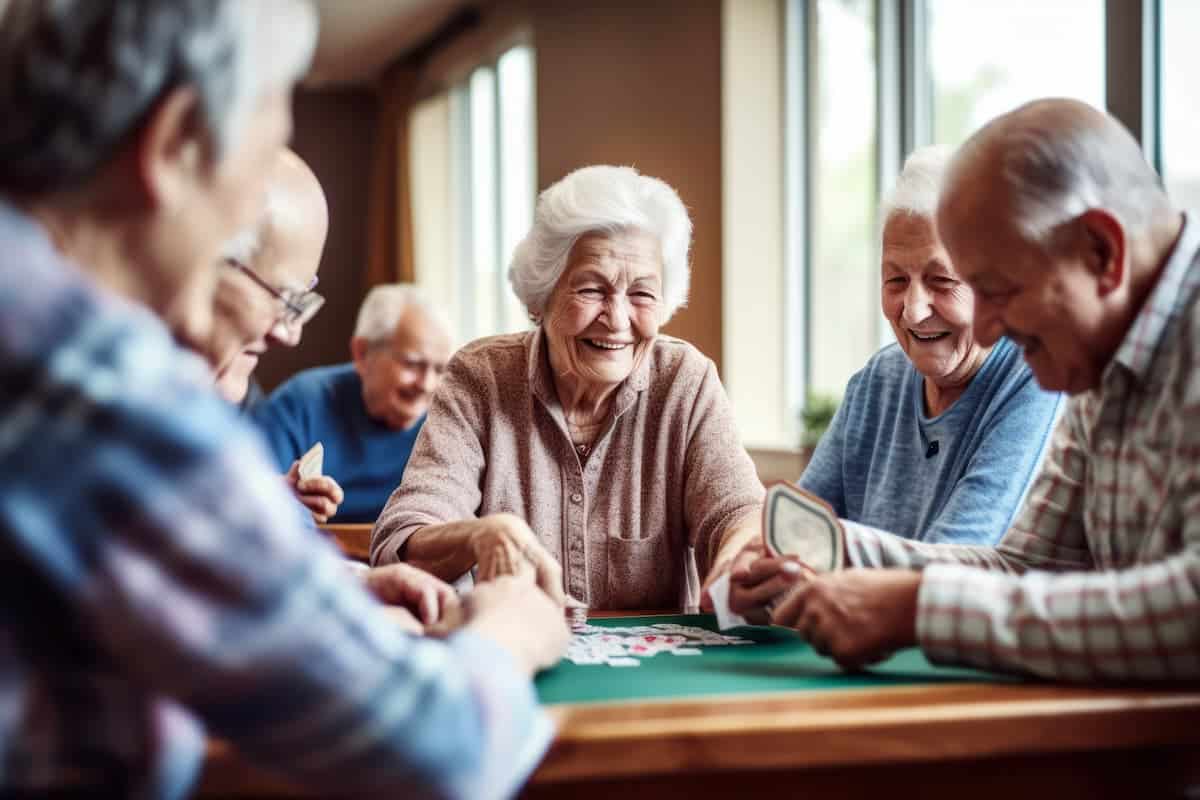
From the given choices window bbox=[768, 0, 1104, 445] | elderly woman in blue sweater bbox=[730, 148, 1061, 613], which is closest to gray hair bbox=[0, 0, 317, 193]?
elderly woman in blue sweater bbox=[730, 148, 1061, 613]

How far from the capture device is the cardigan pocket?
2.38 meters

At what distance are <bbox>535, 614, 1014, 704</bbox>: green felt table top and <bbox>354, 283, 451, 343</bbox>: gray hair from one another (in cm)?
327

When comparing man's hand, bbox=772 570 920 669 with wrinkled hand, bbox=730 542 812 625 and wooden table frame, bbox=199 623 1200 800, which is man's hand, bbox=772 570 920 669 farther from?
wrinkled hand, bbox=730 542 812 625

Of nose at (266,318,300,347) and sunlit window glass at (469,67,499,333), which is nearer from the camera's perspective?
nose at (266,318,300,347)

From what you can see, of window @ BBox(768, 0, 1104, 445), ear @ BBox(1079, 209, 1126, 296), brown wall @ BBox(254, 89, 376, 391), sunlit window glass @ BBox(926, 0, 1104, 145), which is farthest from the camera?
brown wall @ BBox(254, 89, 376, 391)

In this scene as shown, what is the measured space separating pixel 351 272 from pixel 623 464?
9897 mm

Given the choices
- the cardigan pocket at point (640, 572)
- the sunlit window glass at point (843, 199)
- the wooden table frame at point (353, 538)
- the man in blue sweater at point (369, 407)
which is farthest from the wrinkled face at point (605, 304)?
the sunlit window glass at point (843, 199)

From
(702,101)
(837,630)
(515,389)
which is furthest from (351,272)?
(837,630)

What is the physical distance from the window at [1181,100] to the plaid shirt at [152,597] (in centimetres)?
341

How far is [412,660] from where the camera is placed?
931 millimetres

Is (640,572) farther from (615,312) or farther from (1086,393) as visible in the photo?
(1086,393)

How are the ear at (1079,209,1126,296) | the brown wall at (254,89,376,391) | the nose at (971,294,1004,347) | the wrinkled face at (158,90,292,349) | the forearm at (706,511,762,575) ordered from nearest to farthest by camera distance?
the wrinkled face at (158,90,292,349)
the ear at (1079,209,1126,296)
the nose at (971,294,1004,347)
the forearm at (706,511,762,575)
the brown wall at (254,89,376,391)

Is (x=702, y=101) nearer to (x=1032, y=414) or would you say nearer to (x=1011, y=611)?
(x=1032, y=414)

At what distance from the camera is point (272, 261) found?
173 cm
